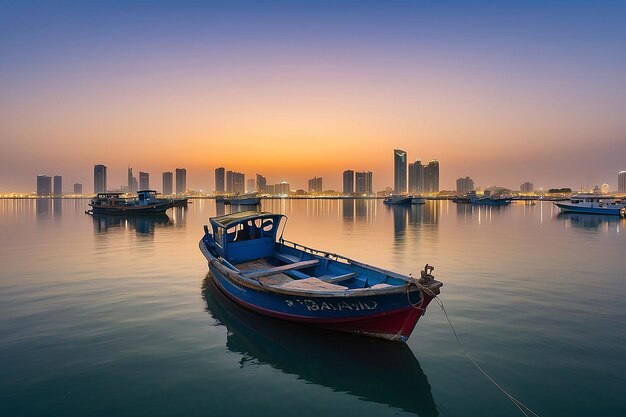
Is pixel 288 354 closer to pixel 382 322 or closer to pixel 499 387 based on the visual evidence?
pixel 382 322

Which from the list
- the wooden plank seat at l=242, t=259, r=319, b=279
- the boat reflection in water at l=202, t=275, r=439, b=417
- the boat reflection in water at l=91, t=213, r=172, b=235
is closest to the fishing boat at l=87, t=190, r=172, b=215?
the boat reflection in water at l=91, t=213, r=172, b=235

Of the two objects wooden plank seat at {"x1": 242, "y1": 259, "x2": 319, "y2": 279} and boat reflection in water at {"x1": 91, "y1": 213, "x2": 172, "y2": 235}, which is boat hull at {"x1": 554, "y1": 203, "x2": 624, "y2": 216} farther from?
boat reflection in water at {"x1": 91, "y1": 213, "x2": 172, "y2": 235}

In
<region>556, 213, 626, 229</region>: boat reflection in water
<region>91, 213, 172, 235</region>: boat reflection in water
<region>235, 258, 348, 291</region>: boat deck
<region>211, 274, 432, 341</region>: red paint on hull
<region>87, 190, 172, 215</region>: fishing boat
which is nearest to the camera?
<region>211, 274, 432, 341</region>: red paint on hull

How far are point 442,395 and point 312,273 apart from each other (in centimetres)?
815

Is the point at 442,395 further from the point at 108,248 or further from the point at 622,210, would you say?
the point at 622,210

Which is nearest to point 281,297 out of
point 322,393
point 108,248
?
point 322,393

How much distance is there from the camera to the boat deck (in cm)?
1118

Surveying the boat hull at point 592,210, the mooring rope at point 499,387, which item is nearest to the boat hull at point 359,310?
the mooring rope at point 499,387

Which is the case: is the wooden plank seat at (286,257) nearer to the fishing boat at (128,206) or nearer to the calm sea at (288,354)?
the calm sea at (288,354)

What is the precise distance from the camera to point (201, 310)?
13766 mm

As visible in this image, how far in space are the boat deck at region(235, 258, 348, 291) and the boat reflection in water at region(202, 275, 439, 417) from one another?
1341 mm

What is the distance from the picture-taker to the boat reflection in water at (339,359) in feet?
25.9

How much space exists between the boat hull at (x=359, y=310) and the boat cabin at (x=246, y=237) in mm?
5941

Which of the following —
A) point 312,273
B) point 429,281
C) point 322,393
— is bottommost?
point 322,393
